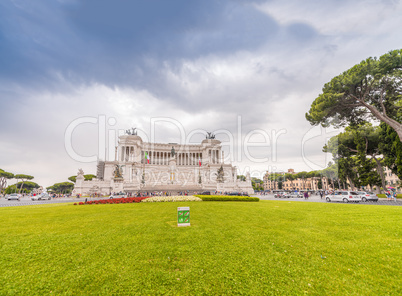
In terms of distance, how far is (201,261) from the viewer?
5.25 meters

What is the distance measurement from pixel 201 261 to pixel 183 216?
3872 millimetres

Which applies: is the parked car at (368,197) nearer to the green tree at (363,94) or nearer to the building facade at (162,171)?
the green tree at (363,94)

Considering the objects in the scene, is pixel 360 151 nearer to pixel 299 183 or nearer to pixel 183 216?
pixel 183 216

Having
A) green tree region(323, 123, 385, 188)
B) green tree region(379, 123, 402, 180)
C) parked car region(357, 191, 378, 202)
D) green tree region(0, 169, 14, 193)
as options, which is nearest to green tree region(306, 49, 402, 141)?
green tree region(379, 123, 402, 180)

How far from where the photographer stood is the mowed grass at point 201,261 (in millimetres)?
4086

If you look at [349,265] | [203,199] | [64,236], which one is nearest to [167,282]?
[349,265]

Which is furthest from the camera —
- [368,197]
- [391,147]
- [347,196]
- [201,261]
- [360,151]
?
[360,151]

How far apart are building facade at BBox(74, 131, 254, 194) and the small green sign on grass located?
42.3 meters

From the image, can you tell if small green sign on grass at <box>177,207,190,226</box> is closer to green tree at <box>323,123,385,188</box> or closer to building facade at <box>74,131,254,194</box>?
green tree at <box>323,123,385,188</box>

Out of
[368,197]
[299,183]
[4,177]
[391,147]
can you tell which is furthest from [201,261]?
[299,183]

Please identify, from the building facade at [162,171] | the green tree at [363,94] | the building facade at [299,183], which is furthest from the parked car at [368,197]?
the building facade at [299,183]

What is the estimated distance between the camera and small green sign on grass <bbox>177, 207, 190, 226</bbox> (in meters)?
8.99

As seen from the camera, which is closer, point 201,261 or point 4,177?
point 201,261

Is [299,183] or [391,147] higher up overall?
[391,147]
